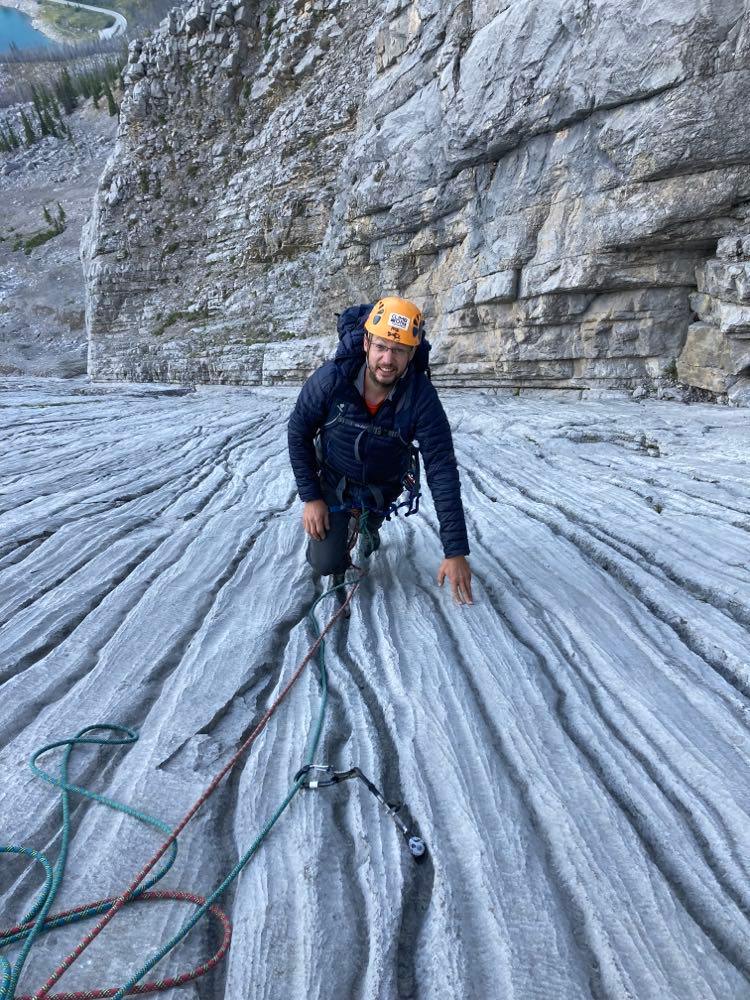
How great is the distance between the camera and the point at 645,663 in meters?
2.64

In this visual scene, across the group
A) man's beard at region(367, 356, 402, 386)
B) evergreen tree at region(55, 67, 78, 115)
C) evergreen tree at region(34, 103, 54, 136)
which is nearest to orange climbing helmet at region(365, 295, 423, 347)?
man's beard at region(367, 356, 402, 386)

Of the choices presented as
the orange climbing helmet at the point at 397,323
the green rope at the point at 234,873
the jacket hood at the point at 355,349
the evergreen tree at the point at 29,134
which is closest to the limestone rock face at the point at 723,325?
the jacket hood at the point at 355,349

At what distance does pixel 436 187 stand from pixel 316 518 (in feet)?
45.8

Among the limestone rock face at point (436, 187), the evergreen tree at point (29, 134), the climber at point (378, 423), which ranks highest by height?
the evergreen tree at point (29, 134)

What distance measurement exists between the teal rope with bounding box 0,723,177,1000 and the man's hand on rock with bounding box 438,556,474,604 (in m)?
1.74

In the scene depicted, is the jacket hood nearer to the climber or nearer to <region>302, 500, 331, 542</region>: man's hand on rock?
the climber

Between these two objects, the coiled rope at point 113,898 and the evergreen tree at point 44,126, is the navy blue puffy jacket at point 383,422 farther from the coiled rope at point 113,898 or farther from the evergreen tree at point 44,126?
the evergreen tree at point 44,126

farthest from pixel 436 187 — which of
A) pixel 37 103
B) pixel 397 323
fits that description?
pixel 37 103

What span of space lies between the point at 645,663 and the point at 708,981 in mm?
1417

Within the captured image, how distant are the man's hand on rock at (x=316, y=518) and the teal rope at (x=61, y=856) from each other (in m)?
1.47

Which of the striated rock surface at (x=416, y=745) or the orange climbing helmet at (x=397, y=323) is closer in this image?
the striated rock surface at (x=416, y=745)

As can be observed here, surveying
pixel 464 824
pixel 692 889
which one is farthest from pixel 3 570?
pixel 692 889

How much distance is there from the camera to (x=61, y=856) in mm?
1699

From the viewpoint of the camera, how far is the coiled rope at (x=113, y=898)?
137 cm
